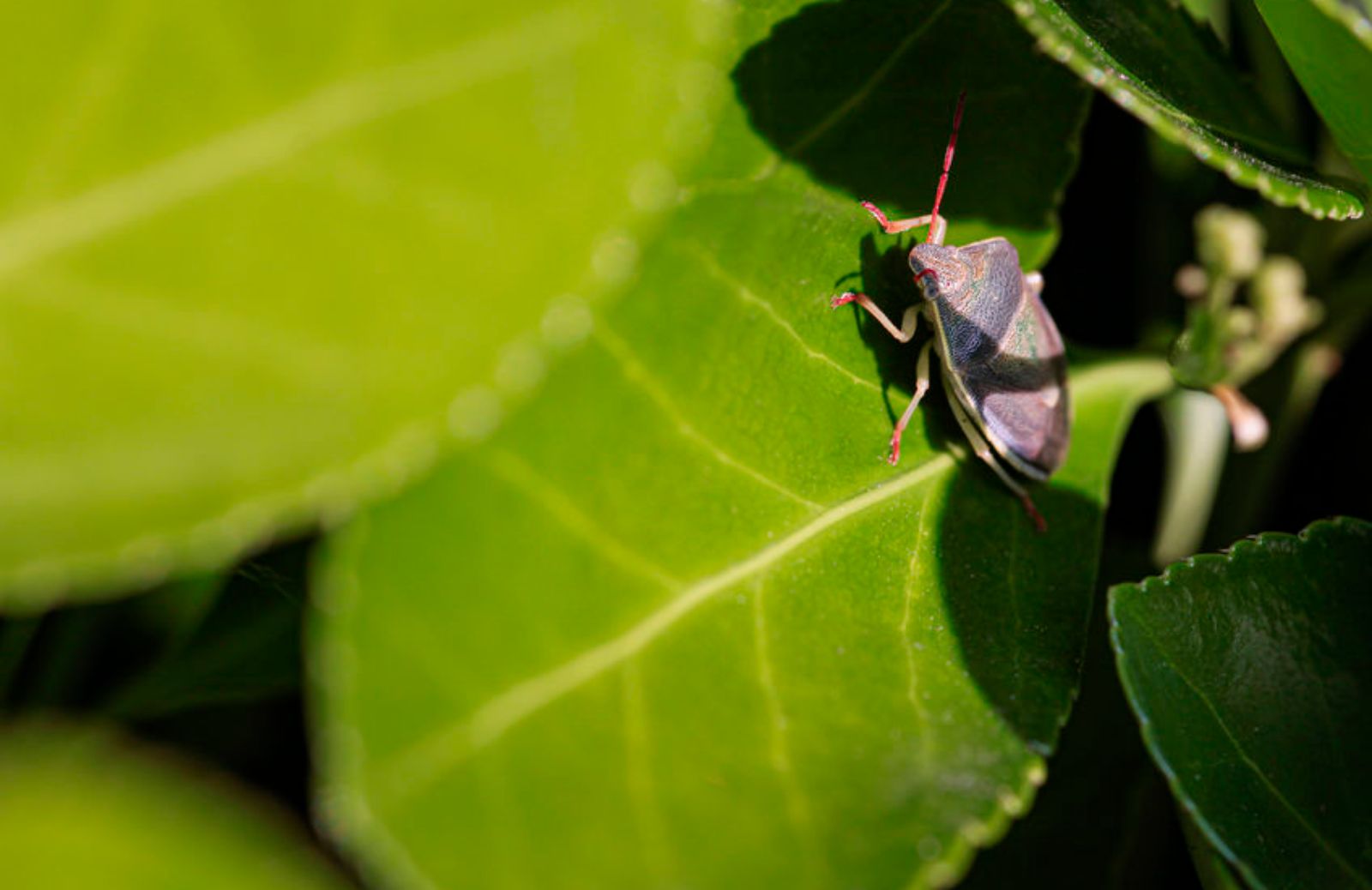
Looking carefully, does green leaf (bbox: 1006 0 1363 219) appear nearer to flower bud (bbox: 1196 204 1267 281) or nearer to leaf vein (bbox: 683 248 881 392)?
flower bud (bbox: 1196 204 1267 281)

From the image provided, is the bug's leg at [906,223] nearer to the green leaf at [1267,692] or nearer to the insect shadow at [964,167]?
the insect shadow at [964,167]

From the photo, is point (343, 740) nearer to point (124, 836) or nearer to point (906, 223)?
point (124, 836)

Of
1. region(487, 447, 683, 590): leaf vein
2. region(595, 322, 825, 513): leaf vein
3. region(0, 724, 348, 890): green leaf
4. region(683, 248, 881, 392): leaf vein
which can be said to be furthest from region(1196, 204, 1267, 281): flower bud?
region(0, 724, 348, 890): green leaf

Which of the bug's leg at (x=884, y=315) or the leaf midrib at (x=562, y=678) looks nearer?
the leaf midrib at (x=562, y=678)

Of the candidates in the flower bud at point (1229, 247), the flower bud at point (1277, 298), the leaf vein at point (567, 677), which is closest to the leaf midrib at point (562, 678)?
the leaf vein at point (567, 677)

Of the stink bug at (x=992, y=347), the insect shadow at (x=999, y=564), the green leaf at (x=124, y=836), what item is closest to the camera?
the green leaf at (x=124, y=836)

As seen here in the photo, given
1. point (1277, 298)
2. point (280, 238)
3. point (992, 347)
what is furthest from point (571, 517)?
point (1277, 298)

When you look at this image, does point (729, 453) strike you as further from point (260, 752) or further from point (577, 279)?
point (260, 752)
